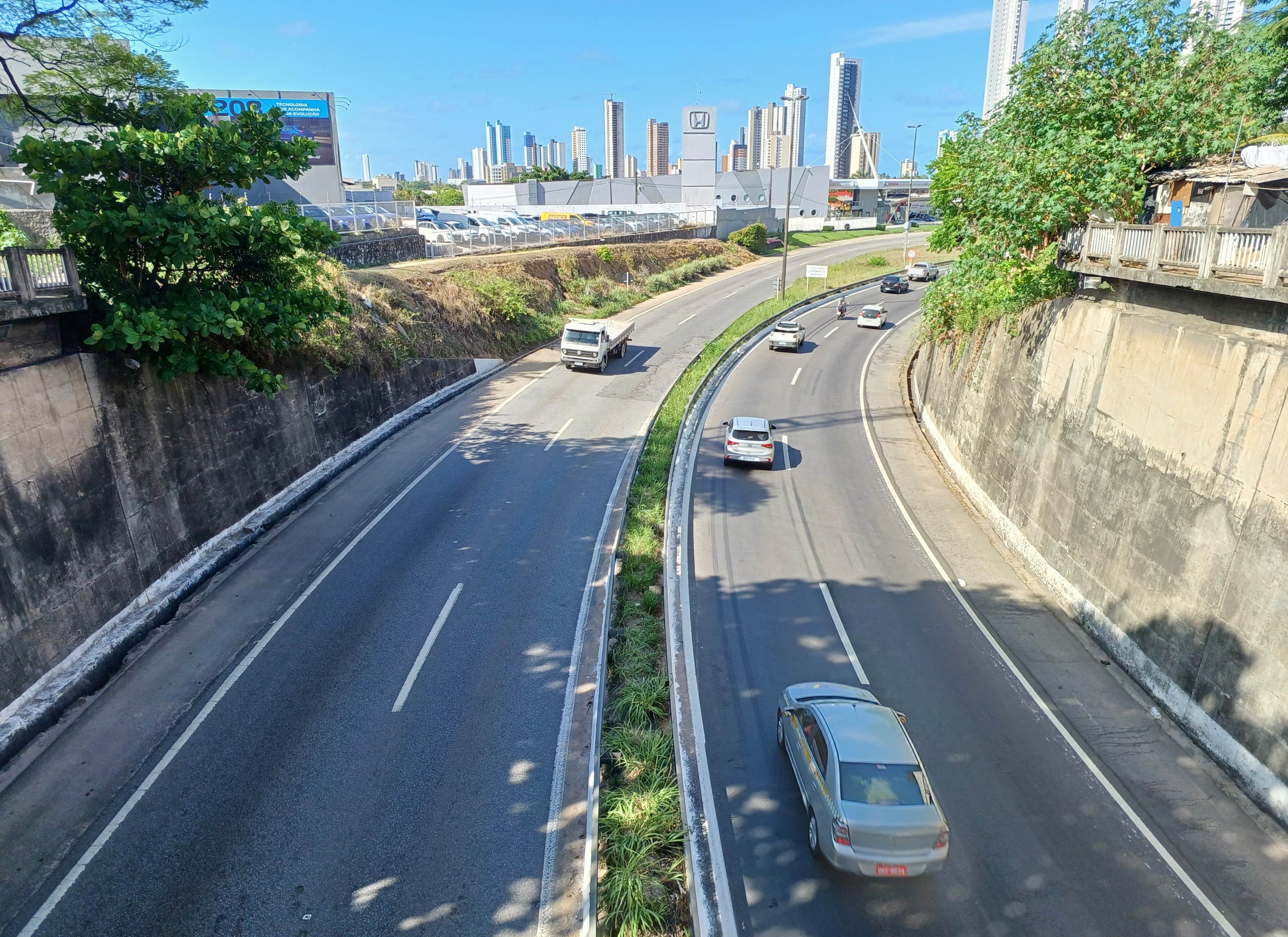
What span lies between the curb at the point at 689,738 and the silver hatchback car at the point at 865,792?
4.17 ft

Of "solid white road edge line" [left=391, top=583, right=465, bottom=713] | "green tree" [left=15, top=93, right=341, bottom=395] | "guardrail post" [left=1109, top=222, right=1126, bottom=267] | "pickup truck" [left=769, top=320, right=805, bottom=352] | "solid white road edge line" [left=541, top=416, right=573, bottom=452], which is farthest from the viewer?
"pickup truck" [left=769, top=320, right=805, bottom=352]

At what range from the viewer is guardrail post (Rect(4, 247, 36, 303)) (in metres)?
11.3

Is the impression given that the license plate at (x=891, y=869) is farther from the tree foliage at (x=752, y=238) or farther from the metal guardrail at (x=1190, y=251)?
the tree foliage at (x=752, y=238)

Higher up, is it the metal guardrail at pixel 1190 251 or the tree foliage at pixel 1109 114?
the tree foliage at pixel 1109 114

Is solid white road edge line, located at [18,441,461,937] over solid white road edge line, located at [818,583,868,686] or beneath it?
over

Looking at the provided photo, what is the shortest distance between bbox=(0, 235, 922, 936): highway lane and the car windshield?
344 centimetres

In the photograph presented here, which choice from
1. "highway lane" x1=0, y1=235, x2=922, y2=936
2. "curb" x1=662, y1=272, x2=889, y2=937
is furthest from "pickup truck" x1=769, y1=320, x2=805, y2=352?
"highway lane" x1=0, y1=235, x2=922, y2=936

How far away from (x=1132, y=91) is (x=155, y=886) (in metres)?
23.5

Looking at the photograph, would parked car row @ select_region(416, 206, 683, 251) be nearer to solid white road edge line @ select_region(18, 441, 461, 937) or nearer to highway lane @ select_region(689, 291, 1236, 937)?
highway lane @ select_region(689, 291, 1236, 937)

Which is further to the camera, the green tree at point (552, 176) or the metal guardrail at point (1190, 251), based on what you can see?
the green tree at point (552, 176)

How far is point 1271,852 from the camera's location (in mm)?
Result: 9523

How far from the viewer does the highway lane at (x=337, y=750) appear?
27.5ft

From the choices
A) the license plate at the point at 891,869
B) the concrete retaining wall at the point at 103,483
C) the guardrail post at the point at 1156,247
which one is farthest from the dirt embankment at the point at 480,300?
the guardrail post at the point at 1156,247

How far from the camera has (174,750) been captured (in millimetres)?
10523
